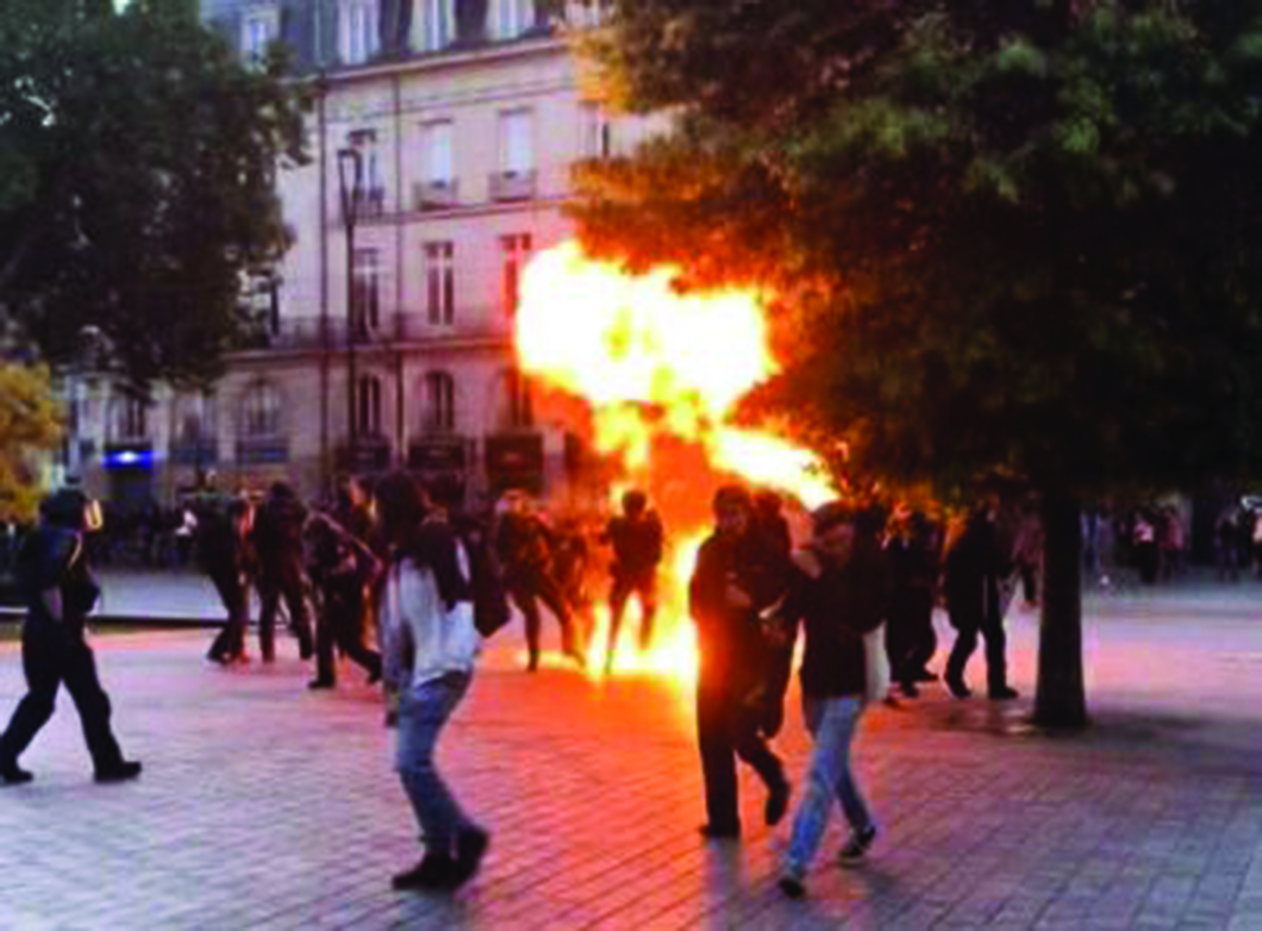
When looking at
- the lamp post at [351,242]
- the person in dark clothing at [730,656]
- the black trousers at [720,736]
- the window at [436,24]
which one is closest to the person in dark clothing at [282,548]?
the person in dark clothing at [730,656]

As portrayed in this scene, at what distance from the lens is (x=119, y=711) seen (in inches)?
579

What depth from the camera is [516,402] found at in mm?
57625

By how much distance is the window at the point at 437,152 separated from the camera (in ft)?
197

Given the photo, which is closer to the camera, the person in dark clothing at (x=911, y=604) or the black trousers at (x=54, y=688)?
the black trousers at (x=54, y=688)

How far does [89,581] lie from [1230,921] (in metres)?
6.64

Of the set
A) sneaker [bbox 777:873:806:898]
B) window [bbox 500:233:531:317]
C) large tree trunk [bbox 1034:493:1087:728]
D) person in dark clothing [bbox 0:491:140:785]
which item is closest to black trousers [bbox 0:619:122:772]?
person in dark clothing [bbox 0:491:140:785]

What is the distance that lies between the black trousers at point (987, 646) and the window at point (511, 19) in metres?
45.0

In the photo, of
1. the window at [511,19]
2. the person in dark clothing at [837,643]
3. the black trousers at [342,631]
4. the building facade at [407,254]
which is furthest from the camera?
the window at [511,19]

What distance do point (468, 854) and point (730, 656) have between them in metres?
1.70

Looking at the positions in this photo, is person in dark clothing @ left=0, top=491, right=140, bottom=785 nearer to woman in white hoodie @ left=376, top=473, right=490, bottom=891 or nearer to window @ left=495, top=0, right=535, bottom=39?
woman in white hoodie @ left=376, top=473, right=490, bottom=891

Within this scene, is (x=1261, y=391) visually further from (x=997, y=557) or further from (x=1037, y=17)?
(x=997, y=557)

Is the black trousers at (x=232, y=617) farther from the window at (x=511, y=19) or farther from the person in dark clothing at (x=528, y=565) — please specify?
the window at (x=511, y=19)

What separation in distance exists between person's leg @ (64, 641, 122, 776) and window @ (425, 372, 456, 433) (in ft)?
157

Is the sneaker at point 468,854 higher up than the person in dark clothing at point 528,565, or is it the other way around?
the person in dark clothing at point 528,565
